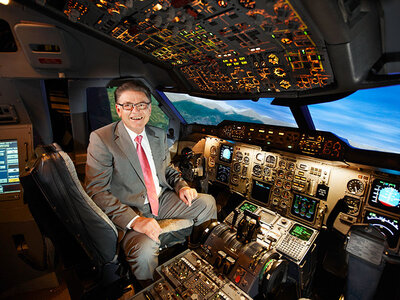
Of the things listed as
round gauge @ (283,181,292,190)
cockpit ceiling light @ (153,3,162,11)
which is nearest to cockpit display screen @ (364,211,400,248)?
round gauge @ (283,181,292,190)

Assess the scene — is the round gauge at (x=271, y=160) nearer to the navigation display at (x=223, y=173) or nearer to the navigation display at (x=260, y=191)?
the navigation display at (x=260, y=191)

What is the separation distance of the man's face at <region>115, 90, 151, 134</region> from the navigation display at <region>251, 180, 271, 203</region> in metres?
2.05

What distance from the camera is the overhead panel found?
5.10 ft

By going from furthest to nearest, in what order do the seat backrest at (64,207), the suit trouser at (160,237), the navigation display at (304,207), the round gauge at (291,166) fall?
the round gauge at (291,166)
the navigation display at (304,207)
the suit trouser at (160,237)
the seat backrest at (64,207)

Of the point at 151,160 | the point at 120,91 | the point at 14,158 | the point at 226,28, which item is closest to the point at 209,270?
the point at 151,160

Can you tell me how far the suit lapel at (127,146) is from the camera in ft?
5.55

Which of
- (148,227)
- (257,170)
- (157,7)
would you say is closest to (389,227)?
(257,170)

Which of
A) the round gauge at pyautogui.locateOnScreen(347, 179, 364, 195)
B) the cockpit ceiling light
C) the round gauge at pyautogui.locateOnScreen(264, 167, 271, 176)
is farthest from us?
the round gauge at pyautogui.locateOnScreen(264, 167, 271, 176)

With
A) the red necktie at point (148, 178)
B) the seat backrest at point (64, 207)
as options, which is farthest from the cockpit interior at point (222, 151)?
the red necktie at point (148, 178)

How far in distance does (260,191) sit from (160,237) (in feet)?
6.19

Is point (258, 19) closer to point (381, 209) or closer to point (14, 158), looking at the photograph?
point (381, 209)

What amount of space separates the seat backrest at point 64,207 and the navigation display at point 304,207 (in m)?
2.29

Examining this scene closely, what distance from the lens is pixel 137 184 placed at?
1.74 m

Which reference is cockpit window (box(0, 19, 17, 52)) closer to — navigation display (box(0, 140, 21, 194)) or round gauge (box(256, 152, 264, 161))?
navigation display (box(0, 140, 21, 194))
